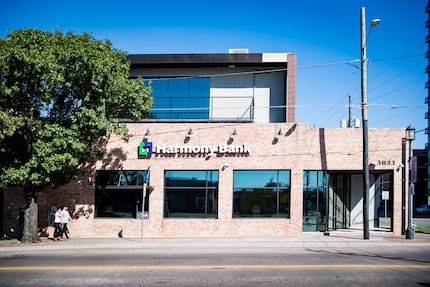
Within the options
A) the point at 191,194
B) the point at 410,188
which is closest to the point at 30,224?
the point at 191,194

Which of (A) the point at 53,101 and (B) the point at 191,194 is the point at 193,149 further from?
(A) the point at 53,101

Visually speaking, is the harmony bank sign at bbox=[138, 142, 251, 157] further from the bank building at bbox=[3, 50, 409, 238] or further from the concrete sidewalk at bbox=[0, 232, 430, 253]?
the concrete sidewalk at bbox=[0, 232, 430, 253]

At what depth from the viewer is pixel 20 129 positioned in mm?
17625

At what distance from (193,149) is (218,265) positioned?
369 inches

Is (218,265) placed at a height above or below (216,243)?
above

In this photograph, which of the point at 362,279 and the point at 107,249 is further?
the point at 107,249

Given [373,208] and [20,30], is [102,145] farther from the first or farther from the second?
[373,208]

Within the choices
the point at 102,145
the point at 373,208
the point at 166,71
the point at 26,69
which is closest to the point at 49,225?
the point at 102,145

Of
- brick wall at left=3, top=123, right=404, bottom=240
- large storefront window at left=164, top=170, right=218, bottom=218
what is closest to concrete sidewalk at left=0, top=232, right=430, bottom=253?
brick wall at left=3, top=123, right=404, bottom=240

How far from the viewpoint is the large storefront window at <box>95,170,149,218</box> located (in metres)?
21.5

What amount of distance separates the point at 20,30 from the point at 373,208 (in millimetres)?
22488

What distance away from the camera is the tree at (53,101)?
16.4 m

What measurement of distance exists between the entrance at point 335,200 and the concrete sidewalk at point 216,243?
1.65m

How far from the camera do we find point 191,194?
70.5 feet
